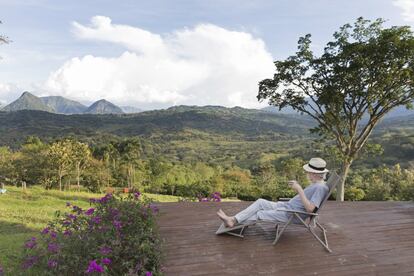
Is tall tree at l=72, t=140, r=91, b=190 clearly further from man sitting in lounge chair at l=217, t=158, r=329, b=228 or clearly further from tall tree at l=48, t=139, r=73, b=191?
man sitting in lounge chair at l=217, t=158, r=329, b=228

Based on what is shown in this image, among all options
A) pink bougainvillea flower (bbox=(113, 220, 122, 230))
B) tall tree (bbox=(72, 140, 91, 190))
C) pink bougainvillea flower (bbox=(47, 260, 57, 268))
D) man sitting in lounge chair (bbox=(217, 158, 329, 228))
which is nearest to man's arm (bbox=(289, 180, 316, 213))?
man sitting in lounge chair (bbox=(217, 158, 329, 228))

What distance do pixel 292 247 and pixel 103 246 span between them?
2503 mm

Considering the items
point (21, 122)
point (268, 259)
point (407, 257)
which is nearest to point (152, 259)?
point (268, 259)

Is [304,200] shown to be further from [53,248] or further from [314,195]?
[53,248]

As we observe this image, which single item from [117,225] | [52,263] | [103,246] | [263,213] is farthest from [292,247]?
[52,263]

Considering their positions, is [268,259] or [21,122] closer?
[268,259]

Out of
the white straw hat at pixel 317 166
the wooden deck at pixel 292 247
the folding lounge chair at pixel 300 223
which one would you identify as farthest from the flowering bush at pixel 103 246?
the white straw hat at pixel 317 166

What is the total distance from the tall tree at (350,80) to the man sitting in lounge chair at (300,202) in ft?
33.7

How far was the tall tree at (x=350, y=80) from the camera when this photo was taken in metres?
14.1

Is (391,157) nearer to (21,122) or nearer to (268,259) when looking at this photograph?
(268,259)

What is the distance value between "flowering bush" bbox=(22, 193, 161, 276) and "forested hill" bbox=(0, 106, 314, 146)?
410 feet

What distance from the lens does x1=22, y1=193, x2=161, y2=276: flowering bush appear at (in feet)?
12.3

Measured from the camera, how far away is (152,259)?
13.4 feet

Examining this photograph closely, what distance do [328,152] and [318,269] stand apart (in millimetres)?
12510
